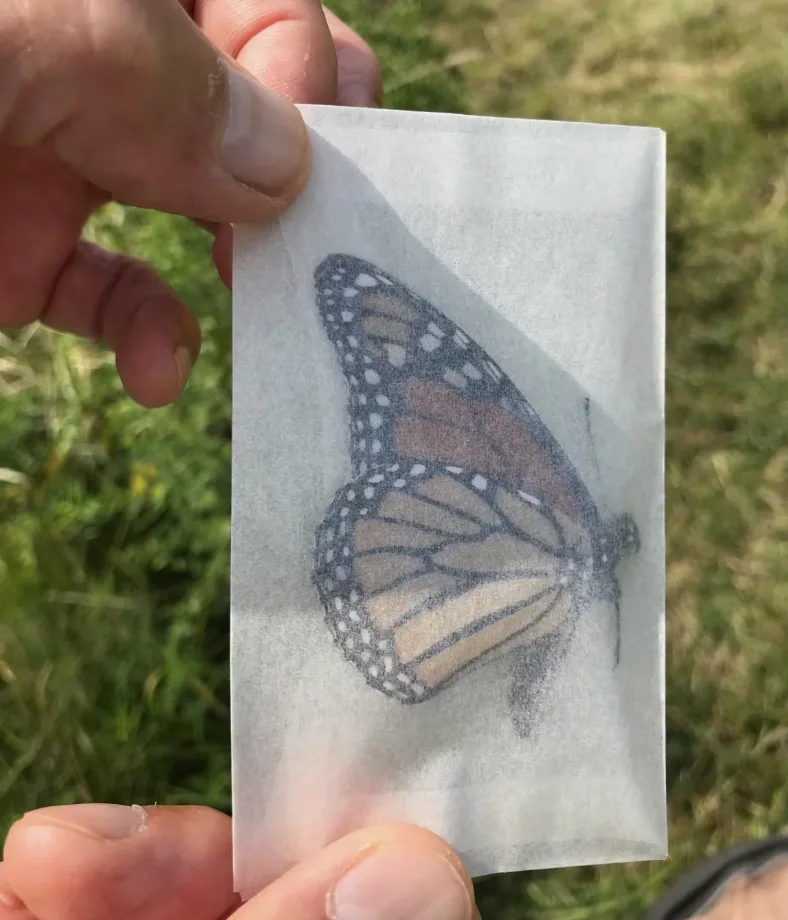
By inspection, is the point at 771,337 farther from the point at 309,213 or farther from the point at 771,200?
the point at 309,213

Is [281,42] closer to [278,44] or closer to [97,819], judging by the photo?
[278,44]

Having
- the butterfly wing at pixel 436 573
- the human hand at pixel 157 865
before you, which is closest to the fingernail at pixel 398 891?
the human hand at pixel 157 865

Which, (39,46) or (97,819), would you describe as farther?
(97,819)

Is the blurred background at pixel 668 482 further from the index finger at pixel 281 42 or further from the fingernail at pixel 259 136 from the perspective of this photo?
the fingernail at pixel 259 136

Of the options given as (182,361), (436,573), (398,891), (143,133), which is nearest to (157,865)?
(398,891)

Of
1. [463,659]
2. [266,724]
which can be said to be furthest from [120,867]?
[463,659]

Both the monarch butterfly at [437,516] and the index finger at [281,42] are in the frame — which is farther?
the index finger at [281,42]
